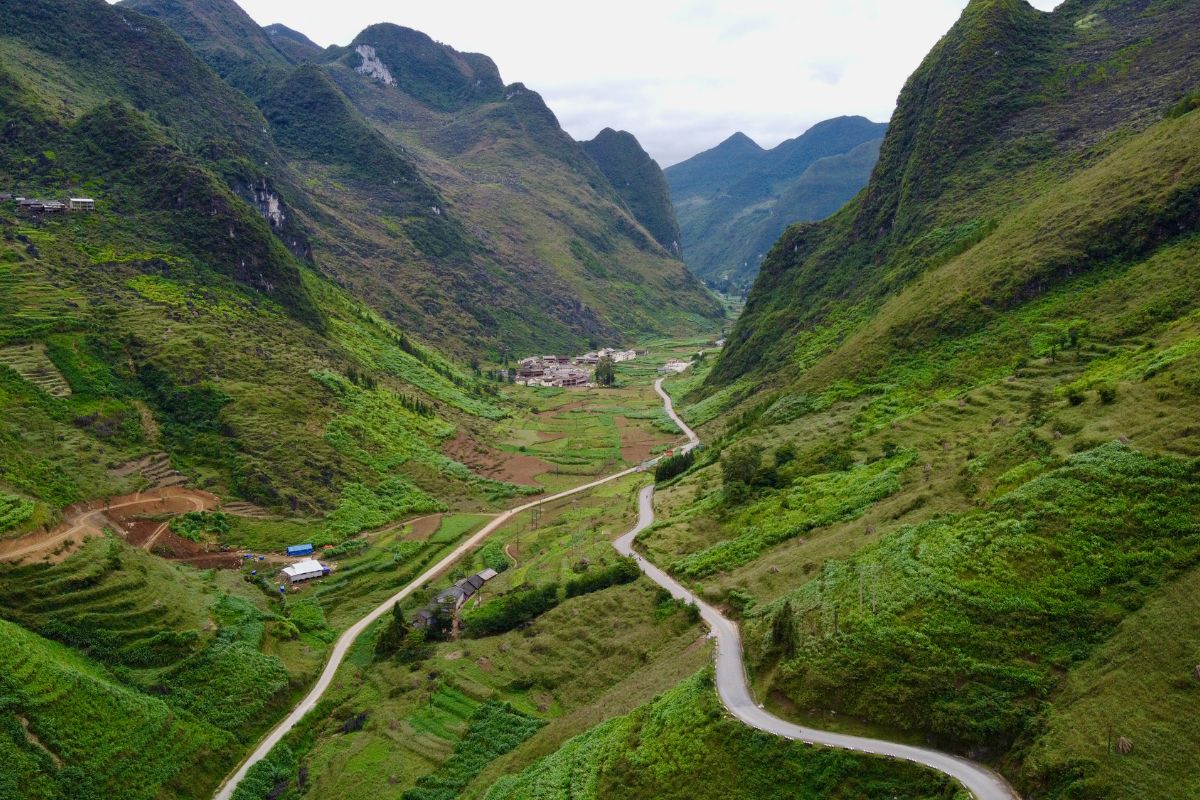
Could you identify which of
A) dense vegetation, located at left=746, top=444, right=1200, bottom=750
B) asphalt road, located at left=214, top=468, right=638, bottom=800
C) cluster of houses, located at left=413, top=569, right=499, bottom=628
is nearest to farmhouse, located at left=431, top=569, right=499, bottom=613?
cluster of houses, located at left=413, top=569, right=499, bottom=628

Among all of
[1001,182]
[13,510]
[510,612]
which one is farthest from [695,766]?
[1001,182]

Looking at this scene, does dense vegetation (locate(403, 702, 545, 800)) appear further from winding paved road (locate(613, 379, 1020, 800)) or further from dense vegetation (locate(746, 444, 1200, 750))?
dense vegetation (locate(746, 444, 1200, 750))

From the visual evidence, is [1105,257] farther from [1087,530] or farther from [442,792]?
[442,792]

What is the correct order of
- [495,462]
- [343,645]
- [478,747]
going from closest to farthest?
[478,747] → [343,645] → [495,462]

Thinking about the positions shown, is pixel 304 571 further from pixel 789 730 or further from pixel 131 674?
pixel 789 730

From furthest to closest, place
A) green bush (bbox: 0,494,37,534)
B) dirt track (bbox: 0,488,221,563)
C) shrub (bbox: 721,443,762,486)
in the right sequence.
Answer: shrub (bbox: 721,443,762,486) < dirt track (bbox: 0,488,221,563) < green bush (bbox: 0,494,37,534)

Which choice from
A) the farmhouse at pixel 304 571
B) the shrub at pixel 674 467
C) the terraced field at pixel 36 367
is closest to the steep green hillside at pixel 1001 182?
the shrub at pixel 674 467
